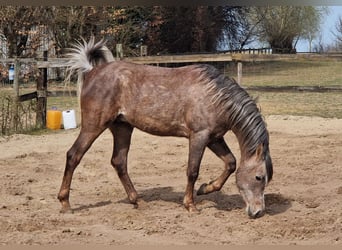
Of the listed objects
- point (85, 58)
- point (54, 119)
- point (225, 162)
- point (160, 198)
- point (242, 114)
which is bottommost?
point (160, 198)

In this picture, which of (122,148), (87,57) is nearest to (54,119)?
(87,57)

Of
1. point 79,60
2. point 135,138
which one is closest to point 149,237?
point 79,60

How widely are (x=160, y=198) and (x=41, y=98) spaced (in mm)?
6353

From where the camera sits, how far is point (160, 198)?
19.6 feet

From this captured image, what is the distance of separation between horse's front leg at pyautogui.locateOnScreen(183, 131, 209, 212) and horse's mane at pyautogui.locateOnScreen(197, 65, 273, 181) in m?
0.30

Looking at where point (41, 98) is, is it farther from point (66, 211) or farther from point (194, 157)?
point (194, 157)

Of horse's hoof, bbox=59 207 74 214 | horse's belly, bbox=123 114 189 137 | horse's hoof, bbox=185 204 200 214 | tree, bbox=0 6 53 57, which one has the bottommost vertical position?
horse's hoof, bbox=59 207 74 214

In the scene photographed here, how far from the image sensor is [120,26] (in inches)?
808

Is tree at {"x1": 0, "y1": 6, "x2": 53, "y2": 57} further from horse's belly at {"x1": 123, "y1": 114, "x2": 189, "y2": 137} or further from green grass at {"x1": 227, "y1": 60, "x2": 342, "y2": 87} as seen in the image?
horse's belly at {"x1": 123, "y1": 114, "x2": 189, "y2": 137}

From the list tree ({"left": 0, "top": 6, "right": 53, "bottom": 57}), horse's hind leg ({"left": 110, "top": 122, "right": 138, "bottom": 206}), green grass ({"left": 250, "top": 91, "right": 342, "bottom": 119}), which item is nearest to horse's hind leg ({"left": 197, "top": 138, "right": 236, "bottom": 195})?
horse's hind leg ({"left": 110, "top": 122, "right": 138, "bottom": 206})

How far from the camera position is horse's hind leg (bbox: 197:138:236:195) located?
543 cm

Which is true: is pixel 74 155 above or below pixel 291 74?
below

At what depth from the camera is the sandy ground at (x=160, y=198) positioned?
439 cm

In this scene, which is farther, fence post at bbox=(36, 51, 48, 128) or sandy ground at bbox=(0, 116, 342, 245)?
fence post at bbox=(36, 51, 48, 128)
